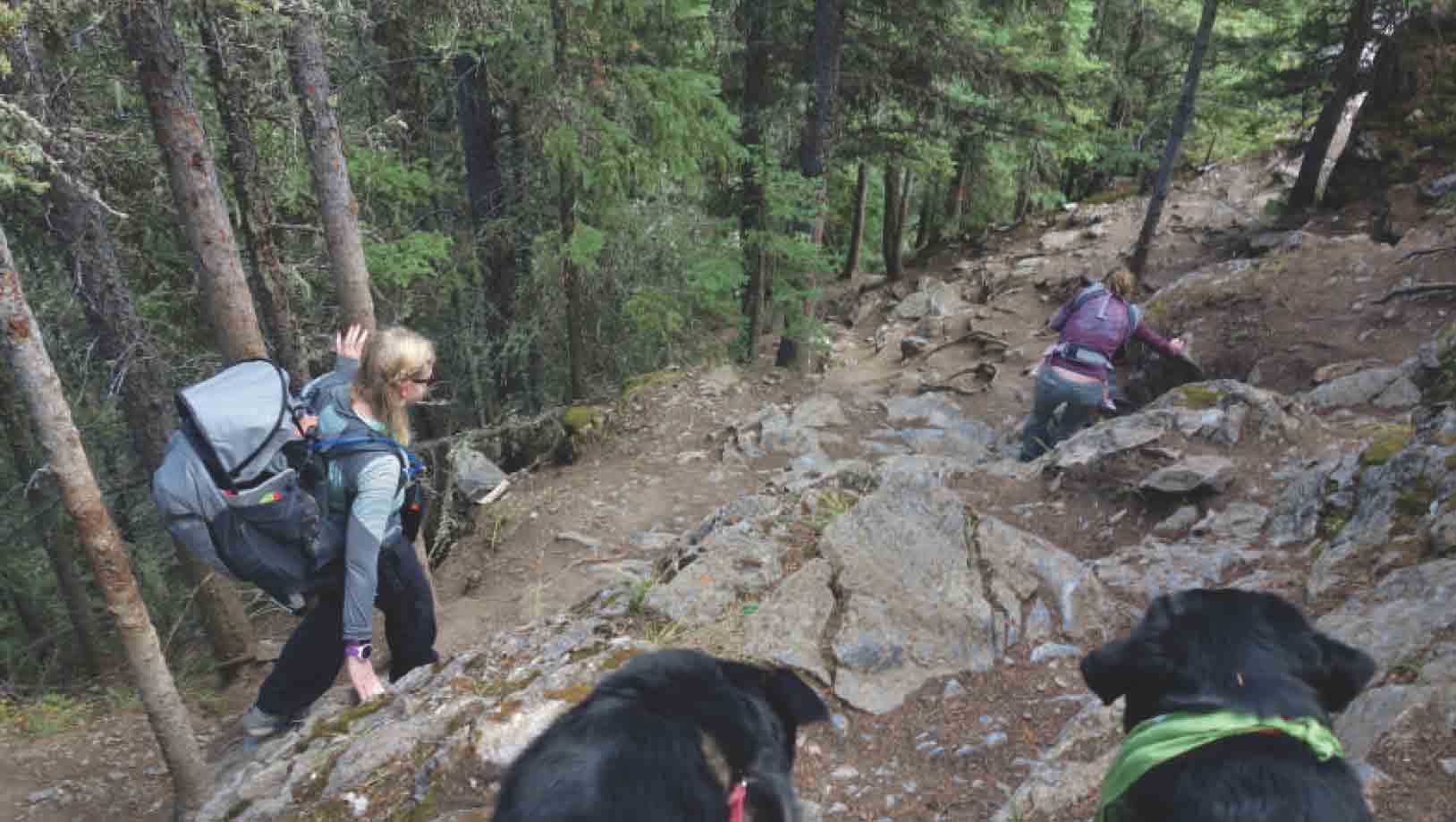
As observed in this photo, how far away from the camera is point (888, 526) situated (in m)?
4.92

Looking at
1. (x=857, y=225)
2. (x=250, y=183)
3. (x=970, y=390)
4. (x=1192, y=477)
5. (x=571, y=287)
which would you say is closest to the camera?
(x=1192, y=477)

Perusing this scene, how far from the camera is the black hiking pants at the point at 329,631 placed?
12.4 feet

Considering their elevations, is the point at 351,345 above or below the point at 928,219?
above

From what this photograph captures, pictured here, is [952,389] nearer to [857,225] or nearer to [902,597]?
[902,597]

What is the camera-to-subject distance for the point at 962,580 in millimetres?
4555

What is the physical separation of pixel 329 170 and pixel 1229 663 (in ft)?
20.8

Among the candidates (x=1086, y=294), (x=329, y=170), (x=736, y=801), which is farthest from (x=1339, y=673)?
(x=329, y=170)

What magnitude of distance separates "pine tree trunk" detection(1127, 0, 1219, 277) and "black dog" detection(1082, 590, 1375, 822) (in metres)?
14.7

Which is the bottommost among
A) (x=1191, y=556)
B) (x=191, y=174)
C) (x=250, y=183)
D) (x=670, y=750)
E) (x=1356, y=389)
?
(x=1356, y=389)

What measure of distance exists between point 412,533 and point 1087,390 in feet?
21.1

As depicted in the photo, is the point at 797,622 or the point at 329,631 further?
the point at 797,622

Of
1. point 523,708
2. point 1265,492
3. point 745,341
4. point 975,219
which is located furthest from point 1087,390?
point 975,219

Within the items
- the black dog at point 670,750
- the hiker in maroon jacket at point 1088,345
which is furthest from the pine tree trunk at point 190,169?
the hiker in maroon jacket at point 1088,345

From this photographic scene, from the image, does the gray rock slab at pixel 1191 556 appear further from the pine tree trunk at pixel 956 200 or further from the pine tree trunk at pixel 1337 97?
the pine tree trunk at pixel 956 200
